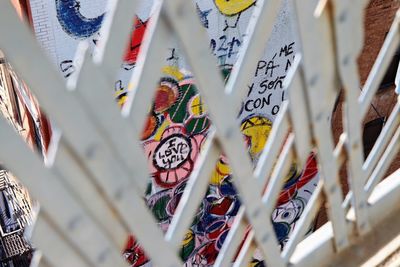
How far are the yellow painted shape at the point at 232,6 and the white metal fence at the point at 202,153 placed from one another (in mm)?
3887

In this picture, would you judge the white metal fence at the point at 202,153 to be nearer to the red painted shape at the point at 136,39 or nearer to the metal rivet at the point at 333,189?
the metal rivet at the point at 333,189

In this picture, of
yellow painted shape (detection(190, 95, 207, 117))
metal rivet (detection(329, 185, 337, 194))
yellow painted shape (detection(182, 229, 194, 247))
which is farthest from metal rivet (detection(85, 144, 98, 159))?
yellow painted shape (detection(182, 229, 194, 247))

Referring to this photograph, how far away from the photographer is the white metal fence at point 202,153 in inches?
33.2

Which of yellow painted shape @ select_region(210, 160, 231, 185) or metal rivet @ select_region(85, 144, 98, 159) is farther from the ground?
metal rivet @ select_region(85, 144, 98, 159)

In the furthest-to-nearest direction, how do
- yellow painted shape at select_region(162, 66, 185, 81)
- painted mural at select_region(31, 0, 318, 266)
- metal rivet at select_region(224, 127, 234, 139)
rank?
1. yellow painted shape at select_region(162, 66, 185, 81)
2. painted mural at select_region(31, 0, 318, 266)
3. metal rivet at select_region(224, 127, 234, 139)

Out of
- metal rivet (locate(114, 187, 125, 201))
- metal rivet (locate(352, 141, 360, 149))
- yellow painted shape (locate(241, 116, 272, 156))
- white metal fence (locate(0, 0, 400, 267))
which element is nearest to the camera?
white metal fence (locate(0, 0, 400, 267))

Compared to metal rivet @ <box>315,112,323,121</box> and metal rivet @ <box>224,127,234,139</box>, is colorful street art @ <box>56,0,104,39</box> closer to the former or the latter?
metal rivet @ <box>315,112,323,121</box>

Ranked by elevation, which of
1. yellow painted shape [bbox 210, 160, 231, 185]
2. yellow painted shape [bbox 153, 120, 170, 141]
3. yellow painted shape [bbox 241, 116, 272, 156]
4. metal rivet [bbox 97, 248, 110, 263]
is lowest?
yellow painted shape [bbox 210, 160, 231, 185]

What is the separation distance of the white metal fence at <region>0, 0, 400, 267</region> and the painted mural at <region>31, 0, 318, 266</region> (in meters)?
3.30

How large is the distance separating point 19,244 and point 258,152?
12.6 feet

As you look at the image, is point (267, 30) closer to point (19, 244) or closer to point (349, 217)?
point (349, 217)

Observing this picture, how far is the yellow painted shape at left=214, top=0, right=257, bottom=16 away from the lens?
519 cm

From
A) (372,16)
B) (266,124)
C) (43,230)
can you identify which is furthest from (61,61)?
(43,230)

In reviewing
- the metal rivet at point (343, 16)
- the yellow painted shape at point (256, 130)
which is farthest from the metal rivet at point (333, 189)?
the yellow painted shape at point (256, 130)
